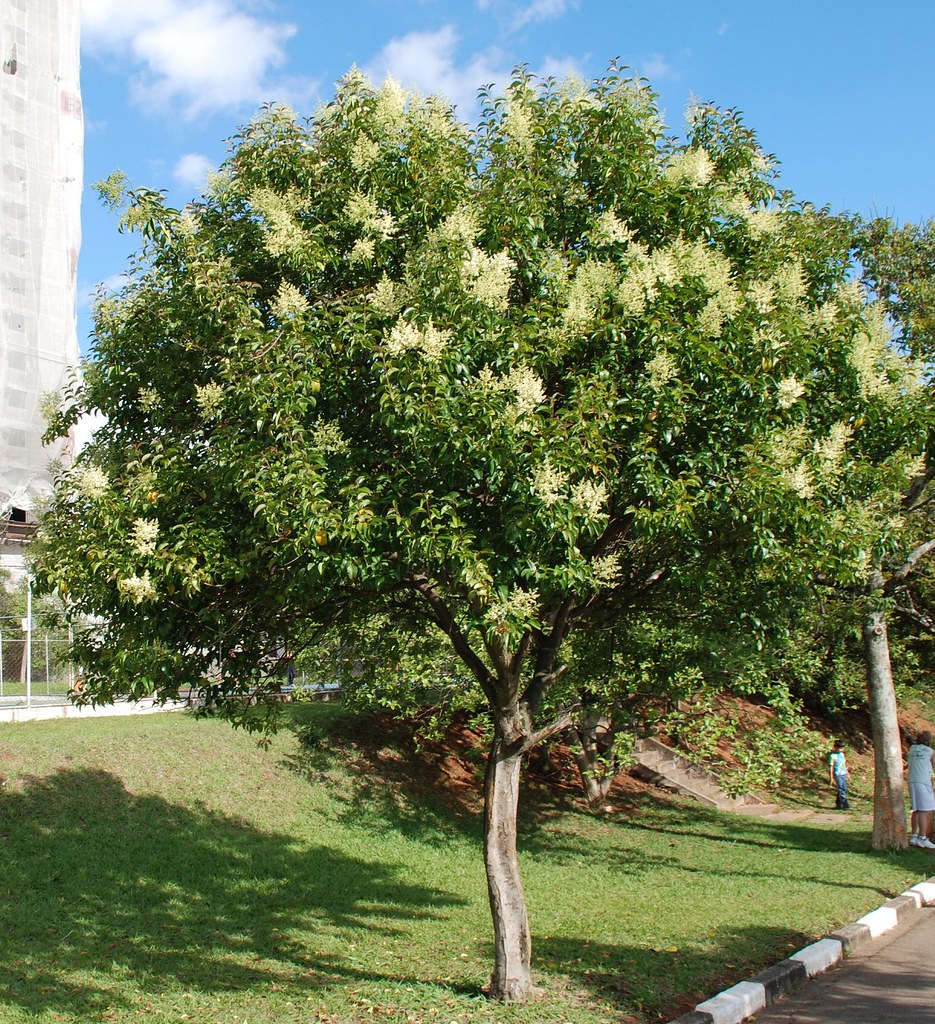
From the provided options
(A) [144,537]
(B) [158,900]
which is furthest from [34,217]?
(A) [144,537]

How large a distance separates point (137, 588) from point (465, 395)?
212cm

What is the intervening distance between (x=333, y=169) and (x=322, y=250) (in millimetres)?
829

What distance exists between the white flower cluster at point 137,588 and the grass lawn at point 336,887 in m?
3.20

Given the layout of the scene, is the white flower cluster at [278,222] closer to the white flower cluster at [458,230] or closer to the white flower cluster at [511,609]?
the white flower cluster at [458,230]

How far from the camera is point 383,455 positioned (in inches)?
238

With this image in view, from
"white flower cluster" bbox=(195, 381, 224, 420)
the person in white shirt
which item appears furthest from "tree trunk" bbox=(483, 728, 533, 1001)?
the person in white shirt

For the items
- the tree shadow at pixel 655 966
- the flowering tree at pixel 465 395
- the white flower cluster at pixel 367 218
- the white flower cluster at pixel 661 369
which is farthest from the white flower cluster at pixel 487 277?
the tree shadow at pixel 655 966

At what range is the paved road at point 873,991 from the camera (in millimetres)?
6551

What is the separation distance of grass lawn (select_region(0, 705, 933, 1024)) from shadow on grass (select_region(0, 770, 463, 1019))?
3cm

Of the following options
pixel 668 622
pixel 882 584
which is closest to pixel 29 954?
pixel 668 622

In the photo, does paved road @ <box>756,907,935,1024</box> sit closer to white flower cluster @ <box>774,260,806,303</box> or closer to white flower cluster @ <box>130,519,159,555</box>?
white flower cluster @ <box>774,260,806,303</box>

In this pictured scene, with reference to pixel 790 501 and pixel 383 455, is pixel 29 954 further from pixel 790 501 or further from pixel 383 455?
pixel 790 501

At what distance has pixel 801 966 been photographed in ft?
24.6

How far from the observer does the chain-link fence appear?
16.6 meters
